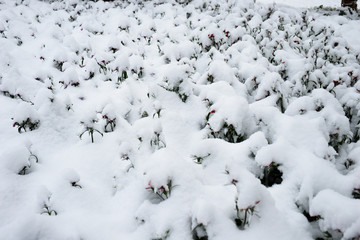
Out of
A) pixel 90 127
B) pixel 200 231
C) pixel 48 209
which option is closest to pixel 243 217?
pixel 200 231

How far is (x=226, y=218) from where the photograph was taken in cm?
155

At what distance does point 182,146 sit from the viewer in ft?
7.78

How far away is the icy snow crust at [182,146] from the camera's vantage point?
1.51m

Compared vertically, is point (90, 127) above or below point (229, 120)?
below

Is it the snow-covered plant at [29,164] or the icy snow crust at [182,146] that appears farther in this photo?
the snow-covered plant at [29,164]

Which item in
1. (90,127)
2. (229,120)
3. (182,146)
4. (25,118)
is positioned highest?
(229,120)

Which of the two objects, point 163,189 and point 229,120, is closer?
point 163,189

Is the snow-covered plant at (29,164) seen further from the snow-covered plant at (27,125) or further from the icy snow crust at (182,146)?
the snow-covered plant at (27,125)

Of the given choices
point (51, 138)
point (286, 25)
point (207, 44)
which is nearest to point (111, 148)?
point (51, 138)

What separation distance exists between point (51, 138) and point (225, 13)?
5107 millimetres

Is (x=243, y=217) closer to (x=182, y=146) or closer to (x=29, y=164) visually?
(x=182, y=146)

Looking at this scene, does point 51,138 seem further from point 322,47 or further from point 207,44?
point 322,47

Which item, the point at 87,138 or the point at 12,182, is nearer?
the point at 12,182

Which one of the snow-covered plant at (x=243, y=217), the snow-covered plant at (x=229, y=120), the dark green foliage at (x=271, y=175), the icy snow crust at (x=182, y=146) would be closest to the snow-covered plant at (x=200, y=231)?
the icy snow crust at (x=182, y=146)
